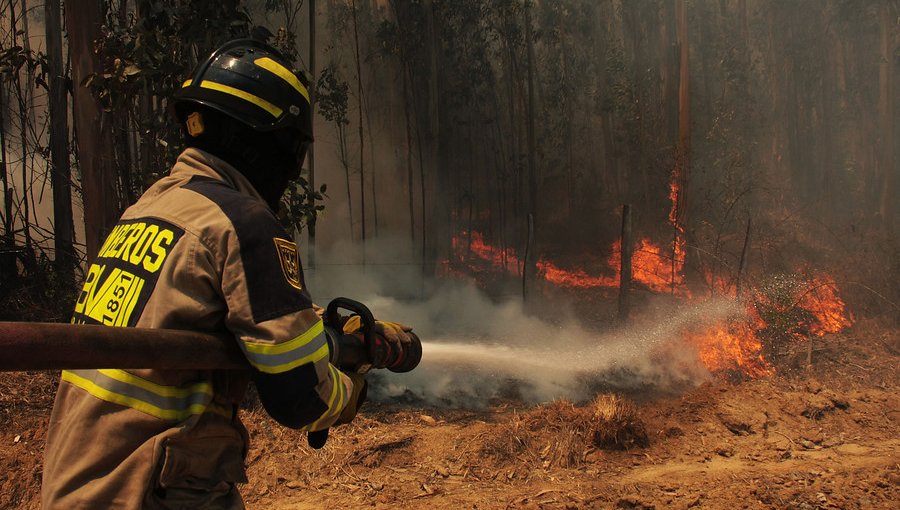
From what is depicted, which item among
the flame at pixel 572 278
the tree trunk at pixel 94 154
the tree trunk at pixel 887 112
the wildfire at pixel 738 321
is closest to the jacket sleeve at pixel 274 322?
the tree trunk at pixel 94 154

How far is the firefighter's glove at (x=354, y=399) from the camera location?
1763 mm

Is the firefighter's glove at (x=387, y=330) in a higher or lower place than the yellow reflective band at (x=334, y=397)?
higher

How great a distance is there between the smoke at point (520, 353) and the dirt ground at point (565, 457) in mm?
640

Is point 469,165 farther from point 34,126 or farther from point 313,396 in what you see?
point 313,396

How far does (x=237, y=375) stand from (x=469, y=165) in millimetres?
19962

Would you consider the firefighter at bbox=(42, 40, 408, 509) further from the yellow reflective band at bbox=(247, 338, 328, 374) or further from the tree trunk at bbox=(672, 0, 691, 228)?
the tree trunk at bbox=(672, 0, 691, 228)

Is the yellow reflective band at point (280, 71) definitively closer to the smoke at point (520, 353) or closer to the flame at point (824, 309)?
the smoke at point (520, 353)

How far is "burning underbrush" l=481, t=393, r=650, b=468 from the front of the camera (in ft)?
16.8

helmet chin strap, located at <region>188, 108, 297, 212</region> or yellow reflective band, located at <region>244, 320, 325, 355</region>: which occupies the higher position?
helmet chin strap, located at <region>188, 108, 297, 212</region>

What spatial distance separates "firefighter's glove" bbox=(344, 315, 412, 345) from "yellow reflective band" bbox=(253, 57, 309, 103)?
69 cm


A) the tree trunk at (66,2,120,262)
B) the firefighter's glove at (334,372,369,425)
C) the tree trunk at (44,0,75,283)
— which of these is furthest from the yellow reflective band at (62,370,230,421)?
the tree trunk at (44,0,75,283)

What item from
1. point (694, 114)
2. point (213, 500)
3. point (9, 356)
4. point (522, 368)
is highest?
point (694, 114)

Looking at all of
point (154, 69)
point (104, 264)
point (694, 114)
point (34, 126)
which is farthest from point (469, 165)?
point (104, 264)

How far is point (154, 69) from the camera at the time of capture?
5496 millimetres
